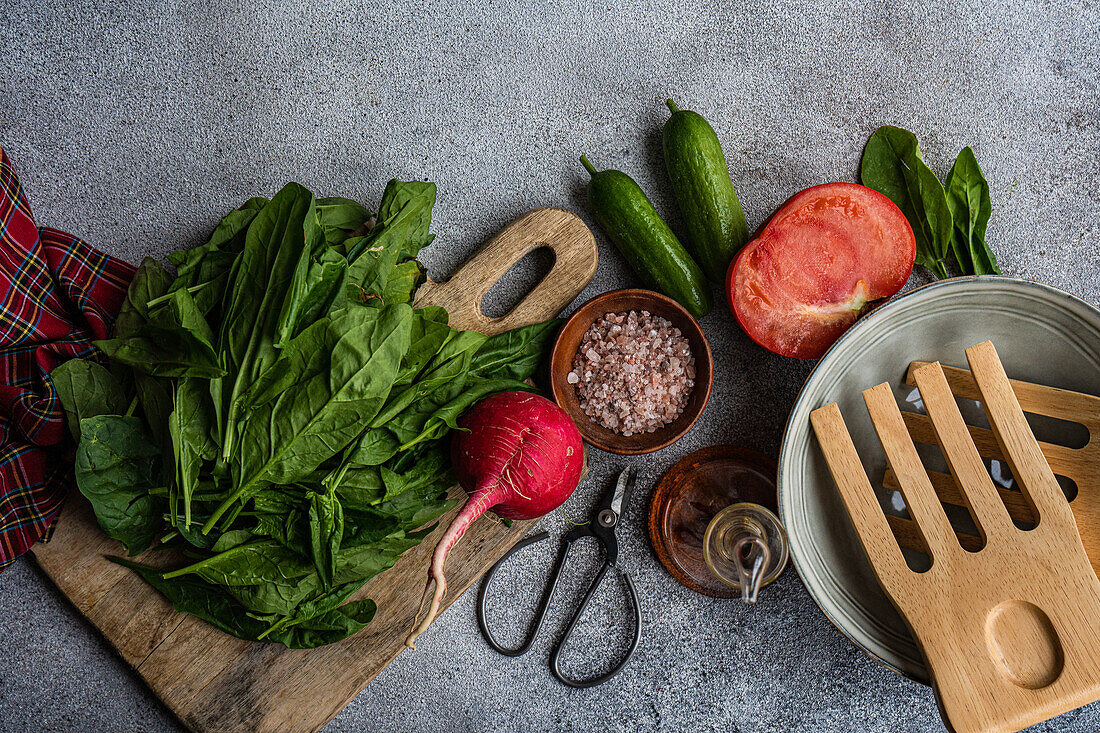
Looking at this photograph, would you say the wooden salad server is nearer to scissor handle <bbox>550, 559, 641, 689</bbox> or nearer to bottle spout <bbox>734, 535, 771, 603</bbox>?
bottle spout <bbox>734, 535, 771, 603</bbox>

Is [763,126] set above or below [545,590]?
above

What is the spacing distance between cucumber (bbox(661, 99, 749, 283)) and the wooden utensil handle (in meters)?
0.20

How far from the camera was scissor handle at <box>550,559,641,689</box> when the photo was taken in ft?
3.94

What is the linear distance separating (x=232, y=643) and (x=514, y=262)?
84 centimetres

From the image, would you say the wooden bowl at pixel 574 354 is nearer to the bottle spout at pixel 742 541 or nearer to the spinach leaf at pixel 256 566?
the bottle spout at pixel 742 541

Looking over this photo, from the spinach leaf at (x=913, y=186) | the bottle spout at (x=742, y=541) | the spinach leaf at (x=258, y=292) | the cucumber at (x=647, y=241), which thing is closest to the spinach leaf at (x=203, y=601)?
the spinach leaf at (x=258, y=292)

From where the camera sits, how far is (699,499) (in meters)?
1.18

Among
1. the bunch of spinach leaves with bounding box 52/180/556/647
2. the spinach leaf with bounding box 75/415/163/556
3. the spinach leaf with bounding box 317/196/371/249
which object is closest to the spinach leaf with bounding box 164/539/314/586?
the bunch of spinach leaves with bounding box 52/180/556/647

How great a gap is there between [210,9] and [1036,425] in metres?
1.73

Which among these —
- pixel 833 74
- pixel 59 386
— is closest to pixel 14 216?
pixel 59 386

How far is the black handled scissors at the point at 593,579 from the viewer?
1.19m

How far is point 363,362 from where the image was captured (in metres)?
0.90

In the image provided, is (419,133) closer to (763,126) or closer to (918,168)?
(763,126)

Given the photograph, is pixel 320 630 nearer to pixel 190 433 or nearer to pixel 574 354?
pixel 190 433
